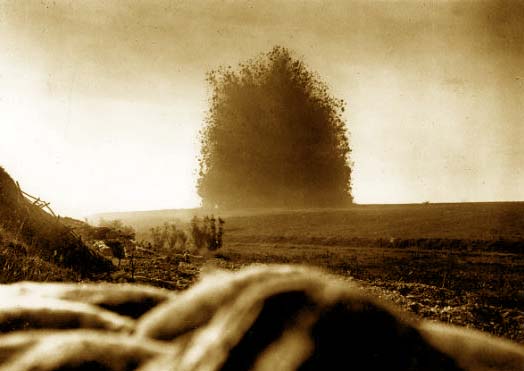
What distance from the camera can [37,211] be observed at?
8086 millimetres

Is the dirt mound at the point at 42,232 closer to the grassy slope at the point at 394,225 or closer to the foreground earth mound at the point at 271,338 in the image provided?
the foreground earth mound at the point at 271,338

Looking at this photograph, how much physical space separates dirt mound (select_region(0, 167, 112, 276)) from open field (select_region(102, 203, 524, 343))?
3.17 ft

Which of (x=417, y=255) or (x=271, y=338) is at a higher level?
(x=271, y=338)

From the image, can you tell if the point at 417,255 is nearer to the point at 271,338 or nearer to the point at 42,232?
the point at 42,232

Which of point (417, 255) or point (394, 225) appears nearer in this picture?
point (417, 255)

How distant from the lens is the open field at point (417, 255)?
24.7 feet

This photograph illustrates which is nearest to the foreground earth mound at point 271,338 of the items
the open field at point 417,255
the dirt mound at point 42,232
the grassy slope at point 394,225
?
the open field at point 417,255

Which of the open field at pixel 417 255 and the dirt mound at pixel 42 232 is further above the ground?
the dirt mound at pixel 42 232

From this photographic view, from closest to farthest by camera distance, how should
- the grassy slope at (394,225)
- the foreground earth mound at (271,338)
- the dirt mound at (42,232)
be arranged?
1. the foreground earth mound at (271,338)
2. the dirt mound at (42,232)
3. the grassy slope at (394,225)

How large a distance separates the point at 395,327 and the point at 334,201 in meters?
39.5

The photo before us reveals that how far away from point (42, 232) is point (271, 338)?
788 cm

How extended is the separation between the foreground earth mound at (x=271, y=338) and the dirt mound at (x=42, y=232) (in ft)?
22.8

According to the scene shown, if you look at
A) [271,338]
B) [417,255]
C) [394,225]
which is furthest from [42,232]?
[394,225]

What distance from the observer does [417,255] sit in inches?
547
